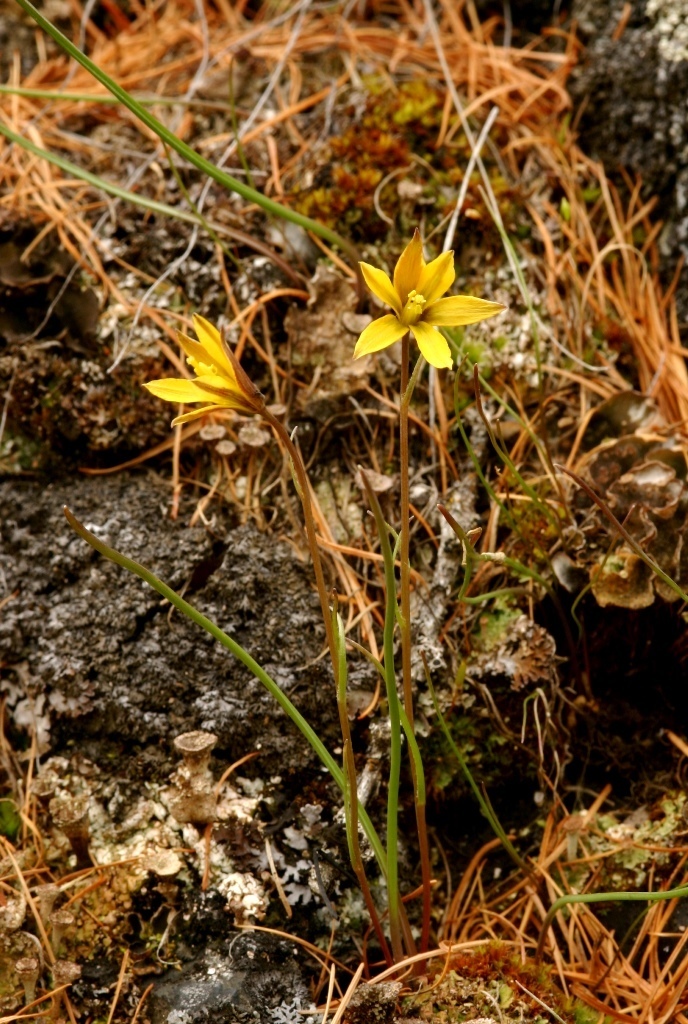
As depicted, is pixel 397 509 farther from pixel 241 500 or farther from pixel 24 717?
pixel 24 717

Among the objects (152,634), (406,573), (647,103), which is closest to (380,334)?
(406,573)

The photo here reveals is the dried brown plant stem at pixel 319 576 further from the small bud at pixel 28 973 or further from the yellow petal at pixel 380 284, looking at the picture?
the small bud at pixel 28 973

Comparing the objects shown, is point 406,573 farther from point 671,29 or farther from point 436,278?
point 671,29

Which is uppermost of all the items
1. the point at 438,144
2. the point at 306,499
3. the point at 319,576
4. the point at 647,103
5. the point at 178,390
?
the point at 647,103

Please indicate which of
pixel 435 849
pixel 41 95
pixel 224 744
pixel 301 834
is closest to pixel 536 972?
pixel 435 849

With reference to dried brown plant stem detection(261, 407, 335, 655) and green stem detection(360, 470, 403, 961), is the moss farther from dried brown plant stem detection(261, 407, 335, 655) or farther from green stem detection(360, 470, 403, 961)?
dried brown plant stem detection(261, 407, 335, 655)

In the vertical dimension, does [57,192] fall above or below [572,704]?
above

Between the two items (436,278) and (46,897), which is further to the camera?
(46,897)

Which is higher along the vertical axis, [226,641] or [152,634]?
[226,641]
